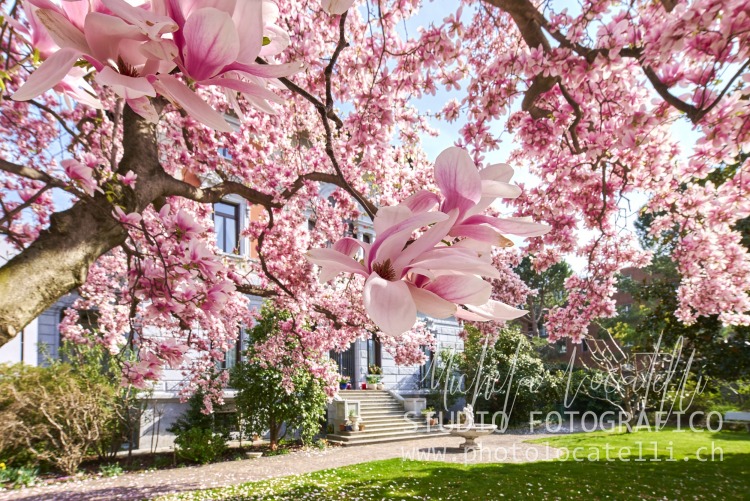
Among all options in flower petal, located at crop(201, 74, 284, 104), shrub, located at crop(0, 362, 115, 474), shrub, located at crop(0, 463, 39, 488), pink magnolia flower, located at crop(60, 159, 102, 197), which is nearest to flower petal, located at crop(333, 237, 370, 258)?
flower petal, located at crop(201, 74, 284, 104)

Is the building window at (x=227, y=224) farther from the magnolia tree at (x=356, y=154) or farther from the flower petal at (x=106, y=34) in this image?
the flower petal at (x=106, y=34)

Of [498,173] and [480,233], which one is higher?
[498,173]

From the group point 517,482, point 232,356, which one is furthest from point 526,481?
point 232,356

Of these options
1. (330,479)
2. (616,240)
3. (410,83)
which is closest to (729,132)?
(410,83)

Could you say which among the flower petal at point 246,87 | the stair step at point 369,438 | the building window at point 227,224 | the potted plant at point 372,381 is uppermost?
the building window at point 227,224

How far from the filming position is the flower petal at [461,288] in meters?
0.59

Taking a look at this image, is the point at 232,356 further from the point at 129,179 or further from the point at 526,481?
the point at 129,179

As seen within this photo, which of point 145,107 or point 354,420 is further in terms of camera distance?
point 354,420

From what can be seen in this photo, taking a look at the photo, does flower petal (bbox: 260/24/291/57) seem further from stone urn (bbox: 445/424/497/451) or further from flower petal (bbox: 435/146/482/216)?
stone urn (bbox: 445/424/497/451)

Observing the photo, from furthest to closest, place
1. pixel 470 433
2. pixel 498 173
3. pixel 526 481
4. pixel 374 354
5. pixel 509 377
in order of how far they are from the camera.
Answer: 1. pixel 374 354
2. pixel 509 377
3. pixel 470 433
4. pixel 526 481
5. pixel 498 173

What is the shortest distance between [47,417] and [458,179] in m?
12.1

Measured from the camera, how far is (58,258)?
322cm

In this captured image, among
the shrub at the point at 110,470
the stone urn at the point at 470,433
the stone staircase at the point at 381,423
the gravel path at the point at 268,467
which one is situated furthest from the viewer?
the stone staircase at the point at 381,423

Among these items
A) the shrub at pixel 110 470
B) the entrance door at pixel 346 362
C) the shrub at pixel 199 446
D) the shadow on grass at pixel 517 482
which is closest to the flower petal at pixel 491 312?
the shadow on grass at pixel 517 482
